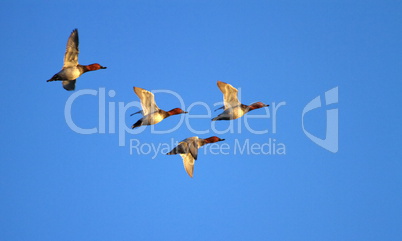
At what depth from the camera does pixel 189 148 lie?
1308 inches

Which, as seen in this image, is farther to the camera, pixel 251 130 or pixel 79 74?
pixel 251 130

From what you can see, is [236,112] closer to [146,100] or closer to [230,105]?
[230,105]

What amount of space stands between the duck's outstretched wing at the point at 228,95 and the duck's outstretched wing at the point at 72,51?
626 cm

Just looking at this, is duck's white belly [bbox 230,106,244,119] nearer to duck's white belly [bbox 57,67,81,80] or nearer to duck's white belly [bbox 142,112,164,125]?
duck's white belly [bbox 142,112,164,125]

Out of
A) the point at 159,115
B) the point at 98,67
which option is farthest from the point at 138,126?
the point at 98,67

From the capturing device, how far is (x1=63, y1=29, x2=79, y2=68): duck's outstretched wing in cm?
3312

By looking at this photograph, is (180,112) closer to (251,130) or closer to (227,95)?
(227,95)

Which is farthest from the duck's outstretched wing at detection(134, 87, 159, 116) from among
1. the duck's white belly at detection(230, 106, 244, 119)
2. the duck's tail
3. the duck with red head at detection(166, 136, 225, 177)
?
the duck's white belly at detection(230, 106, 244, 119)

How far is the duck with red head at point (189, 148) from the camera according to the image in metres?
33.0

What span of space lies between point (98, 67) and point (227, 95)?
5.72 meters

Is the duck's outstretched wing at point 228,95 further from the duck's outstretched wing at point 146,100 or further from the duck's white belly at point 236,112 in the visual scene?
the duck's outstretched wing at point 146,100

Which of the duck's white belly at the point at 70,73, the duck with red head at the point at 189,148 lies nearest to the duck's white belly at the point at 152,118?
the duck with red head at the point at 189,148

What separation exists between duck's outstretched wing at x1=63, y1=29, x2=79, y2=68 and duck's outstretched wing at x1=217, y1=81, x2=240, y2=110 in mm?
6264

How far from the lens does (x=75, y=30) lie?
108 ft
